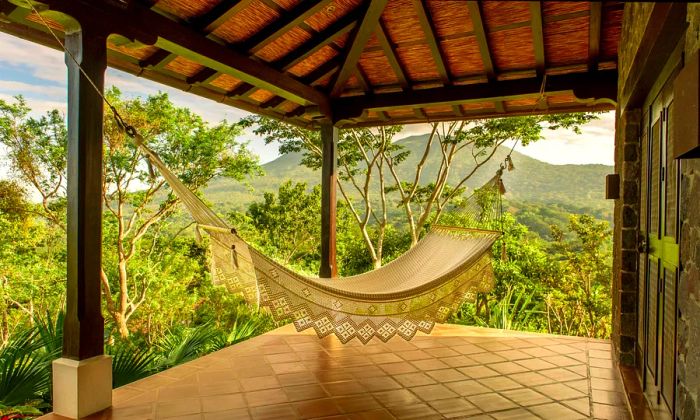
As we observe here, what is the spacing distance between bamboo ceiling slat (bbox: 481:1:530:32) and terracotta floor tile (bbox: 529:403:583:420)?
2165 millimetres

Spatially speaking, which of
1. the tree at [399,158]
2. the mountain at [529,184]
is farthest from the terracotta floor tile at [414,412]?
the mountain at [529,184]

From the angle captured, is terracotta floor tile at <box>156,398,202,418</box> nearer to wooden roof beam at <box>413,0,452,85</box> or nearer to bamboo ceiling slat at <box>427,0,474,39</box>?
wooden roof beam at <box>413,0,452,85</box>

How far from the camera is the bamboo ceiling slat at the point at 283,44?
3096mm

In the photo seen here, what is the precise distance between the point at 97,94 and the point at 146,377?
152cm

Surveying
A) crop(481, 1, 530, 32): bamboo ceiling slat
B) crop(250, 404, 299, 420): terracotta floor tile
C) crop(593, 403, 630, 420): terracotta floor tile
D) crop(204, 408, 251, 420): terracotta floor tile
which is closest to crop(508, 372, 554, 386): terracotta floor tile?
crop(593, 403, 630, 420): terracotta floor tile

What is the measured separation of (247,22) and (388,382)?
85.9 inches

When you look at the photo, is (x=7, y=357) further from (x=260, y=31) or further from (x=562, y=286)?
(x=562, y=286)

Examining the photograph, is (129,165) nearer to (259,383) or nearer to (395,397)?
(259,383)

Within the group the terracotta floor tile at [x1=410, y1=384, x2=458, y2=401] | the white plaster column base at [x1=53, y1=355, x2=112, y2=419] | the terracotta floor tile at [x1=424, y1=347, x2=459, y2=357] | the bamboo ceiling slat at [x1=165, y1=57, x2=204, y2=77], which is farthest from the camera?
the terracotta floor tile at [x1=424, y1=347, x2=459, y2=357]

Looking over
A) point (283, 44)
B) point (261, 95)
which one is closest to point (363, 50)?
point (283, 44)

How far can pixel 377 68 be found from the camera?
370 centimetres

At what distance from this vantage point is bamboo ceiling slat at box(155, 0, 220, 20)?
7.87 ft

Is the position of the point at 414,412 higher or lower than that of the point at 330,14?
lower

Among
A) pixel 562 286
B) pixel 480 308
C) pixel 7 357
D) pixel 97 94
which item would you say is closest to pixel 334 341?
pixel 7 357
